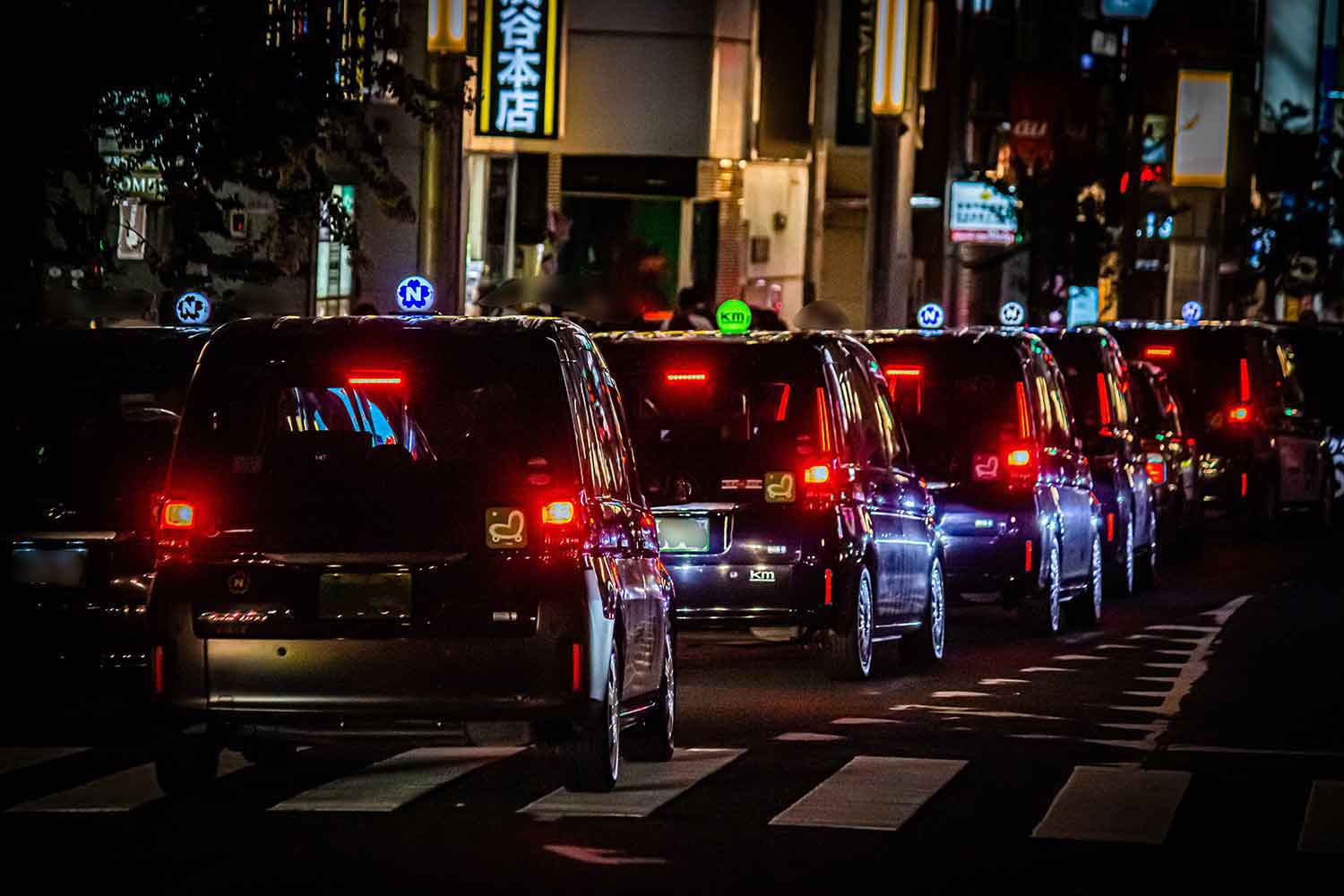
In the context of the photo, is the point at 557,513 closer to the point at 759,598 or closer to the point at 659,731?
the point at 659,731

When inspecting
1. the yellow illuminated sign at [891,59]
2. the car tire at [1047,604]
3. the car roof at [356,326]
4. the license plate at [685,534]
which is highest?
the yellow illuminated sign at [891,59]

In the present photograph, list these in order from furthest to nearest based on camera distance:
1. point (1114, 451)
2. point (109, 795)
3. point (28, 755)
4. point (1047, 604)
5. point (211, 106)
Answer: point (1114, 451) → point (1047, 604) → point (211, 106) → point (28, 755) → point (109, 795)

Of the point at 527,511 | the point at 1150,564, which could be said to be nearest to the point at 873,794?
the point at 527,511

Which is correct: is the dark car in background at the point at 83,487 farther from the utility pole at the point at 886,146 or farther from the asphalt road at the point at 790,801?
the utility pole at the point at 886,146

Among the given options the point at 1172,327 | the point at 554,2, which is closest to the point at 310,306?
the point at 554,2

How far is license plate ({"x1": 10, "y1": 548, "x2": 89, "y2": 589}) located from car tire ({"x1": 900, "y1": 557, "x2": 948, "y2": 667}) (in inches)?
209

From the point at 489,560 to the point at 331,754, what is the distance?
2.21 m

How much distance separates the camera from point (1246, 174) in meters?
99.2

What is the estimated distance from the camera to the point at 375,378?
11.8 metres

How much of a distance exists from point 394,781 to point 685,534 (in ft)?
15.5

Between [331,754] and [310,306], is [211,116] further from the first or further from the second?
[310,306]

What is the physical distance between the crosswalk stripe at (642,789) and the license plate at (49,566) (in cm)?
327

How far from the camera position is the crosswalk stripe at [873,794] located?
1102cm

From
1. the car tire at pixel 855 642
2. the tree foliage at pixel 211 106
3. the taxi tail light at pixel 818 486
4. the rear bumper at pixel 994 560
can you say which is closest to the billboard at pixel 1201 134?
the tree foliage at pixel 211 106
